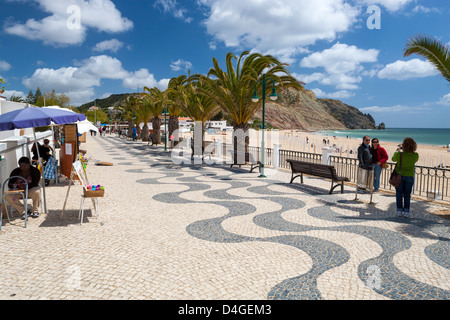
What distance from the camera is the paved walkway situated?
379 cm

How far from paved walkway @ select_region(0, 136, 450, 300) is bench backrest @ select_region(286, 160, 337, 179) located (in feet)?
3.10

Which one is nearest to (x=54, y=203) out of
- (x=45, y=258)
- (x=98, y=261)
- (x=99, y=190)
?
(x=99, y=190)

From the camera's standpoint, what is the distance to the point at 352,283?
395cm

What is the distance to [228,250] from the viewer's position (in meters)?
5.09

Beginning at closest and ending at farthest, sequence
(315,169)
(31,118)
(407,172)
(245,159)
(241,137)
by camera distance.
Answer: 1. (31,118)
2. (407,172)
3. (315,169)
4. (245,159)
5. (241,137)

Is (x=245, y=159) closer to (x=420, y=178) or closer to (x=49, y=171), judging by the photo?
(x=420, y=178)

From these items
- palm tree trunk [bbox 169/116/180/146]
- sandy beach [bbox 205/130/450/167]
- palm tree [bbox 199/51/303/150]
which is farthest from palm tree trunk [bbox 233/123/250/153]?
palm tree trunk [bbox 169/116/180/146]

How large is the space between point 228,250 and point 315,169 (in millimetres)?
6219

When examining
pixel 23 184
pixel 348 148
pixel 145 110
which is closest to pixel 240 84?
pixel 23 184

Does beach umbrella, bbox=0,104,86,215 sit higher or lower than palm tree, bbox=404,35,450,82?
lower

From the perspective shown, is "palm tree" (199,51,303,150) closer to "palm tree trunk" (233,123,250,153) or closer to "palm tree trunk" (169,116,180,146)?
"palm tree trunk" (233,123,250,153)

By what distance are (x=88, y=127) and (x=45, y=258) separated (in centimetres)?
1055
